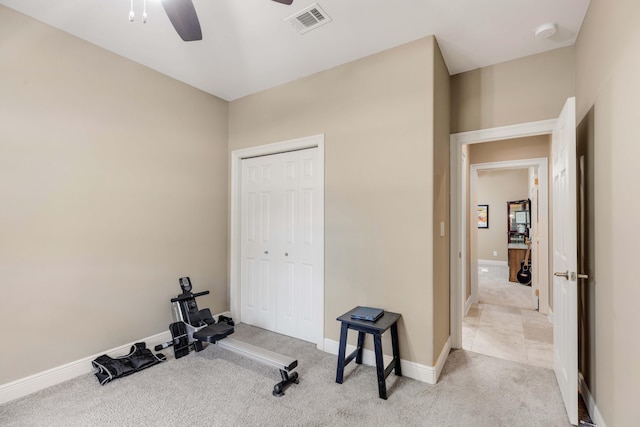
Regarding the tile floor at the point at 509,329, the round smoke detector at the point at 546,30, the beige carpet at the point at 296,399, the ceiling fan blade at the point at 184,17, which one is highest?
the round smoke detector at the point at 546,30

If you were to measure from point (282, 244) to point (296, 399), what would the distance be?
1.59m

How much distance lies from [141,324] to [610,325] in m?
3.62

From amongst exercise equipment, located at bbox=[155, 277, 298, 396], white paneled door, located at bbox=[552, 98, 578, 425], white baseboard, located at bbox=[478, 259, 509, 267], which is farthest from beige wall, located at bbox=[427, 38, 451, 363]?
white baseboard, located at bbox=[478, 259, 509, 267]

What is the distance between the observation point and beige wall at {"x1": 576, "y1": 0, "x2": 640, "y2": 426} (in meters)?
1.40

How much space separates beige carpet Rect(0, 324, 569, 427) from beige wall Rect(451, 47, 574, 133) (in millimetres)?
2256

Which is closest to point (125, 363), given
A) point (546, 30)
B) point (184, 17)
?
point (184, 17)

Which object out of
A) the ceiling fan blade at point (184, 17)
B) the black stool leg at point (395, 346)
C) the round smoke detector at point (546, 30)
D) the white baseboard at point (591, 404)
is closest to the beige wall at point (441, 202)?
the black stool leg at point (395, 346)

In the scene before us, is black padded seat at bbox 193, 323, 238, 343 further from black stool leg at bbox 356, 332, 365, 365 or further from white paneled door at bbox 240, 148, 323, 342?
black stool leg at bbox 356, 332, 365, 365

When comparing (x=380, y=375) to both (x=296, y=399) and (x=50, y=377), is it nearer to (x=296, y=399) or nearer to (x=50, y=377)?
(x=296, y=399)

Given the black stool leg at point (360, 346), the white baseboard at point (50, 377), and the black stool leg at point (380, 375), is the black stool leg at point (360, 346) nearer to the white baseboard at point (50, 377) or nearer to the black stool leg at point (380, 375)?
the black stool leg at point (380, 375)

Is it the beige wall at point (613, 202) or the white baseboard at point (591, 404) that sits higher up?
the beige wall at point (613, 202)

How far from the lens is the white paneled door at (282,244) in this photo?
3119 mm

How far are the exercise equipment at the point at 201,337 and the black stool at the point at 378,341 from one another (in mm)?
402

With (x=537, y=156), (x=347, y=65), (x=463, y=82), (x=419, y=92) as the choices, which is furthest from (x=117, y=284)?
(x=537, y=156)
